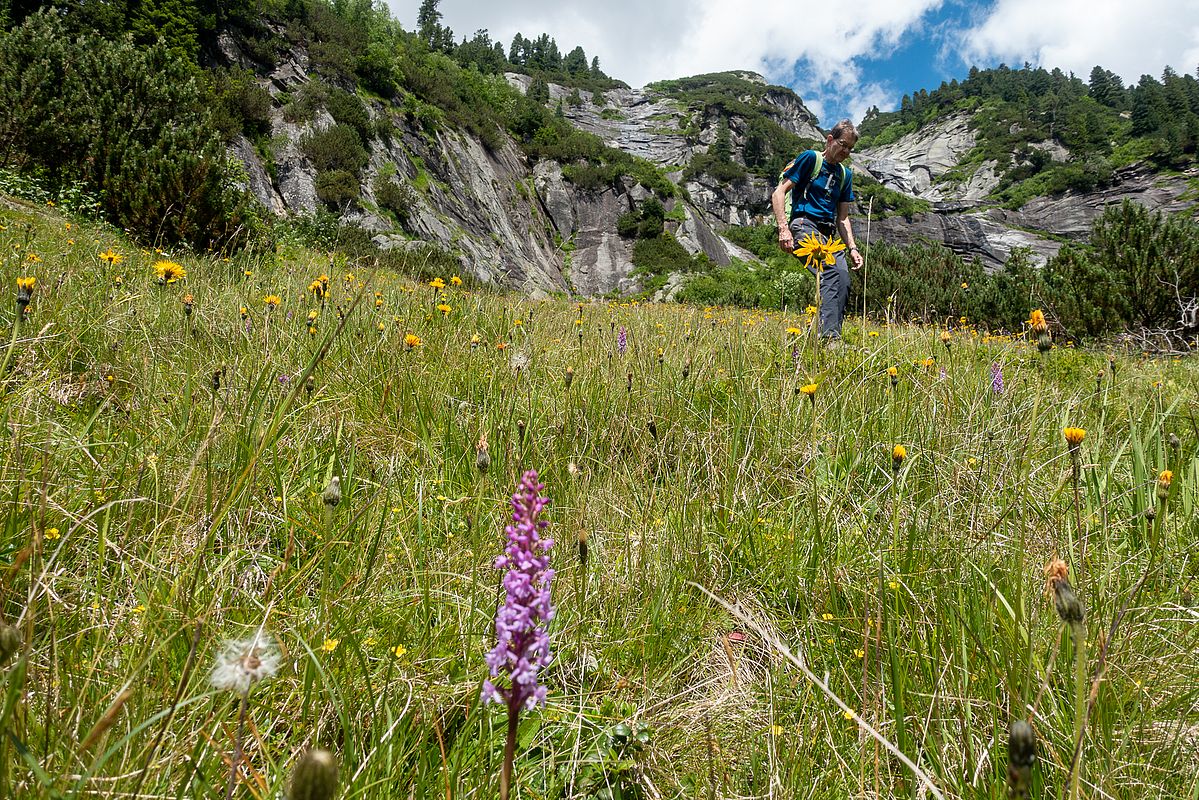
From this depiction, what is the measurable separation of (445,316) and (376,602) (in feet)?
7.83

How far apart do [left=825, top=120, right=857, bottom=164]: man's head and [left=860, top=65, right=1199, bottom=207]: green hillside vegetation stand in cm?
7622

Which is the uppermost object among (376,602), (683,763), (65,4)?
(65,4)

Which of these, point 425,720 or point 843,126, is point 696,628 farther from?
point 843,126

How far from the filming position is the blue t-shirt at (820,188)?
483cm

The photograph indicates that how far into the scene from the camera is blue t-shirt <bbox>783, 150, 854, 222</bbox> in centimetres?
483

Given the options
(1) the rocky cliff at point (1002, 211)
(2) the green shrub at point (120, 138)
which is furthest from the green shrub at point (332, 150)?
(1) the rocky cliff at point (1002, 211)

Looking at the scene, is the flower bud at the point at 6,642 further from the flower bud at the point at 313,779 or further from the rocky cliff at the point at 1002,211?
the rocky cliff at the point at 1002,211

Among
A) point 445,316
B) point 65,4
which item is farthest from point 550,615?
point 65,4

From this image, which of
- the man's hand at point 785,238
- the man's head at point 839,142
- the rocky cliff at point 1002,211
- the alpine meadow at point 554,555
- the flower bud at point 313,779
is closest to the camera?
the flower bud at point 313,779

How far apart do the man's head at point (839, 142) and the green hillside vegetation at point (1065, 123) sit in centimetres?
7622

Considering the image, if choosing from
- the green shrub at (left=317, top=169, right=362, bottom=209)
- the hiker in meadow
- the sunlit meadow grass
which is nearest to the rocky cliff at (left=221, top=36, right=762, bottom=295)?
the green shrub at (left=317, top=169, right=362, bottom=209)

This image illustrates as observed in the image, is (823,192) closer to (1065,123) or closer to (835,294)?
(835,294)

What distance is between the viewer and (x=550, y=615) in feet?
1.71

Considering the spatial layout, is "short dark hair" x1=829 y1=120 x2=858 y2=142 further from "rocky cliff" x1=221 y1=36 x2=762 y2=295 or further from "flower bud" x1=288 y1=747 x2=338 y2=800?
"flower bud" x1=288 y1=747 x2=338 y2=800
